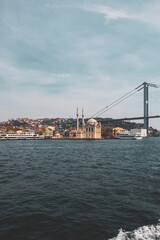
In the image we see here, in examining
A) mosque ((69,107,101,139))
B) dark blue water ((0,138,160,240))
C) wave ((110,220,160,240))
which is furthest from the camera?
mosque ((69,107,101,139))

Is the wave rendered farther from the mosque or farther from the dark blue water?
the mosque

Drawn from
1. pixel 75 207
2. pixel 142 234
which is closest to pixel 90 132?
pixel 75 207

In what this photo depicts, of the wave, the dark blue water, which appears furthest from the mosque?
the wave

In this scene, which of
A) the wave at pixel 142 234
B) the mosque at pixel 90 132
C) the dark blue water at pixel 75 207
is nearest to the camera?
the wave at pixel 142 234

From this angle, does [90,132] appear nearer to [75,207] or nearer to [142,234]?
[75,207]

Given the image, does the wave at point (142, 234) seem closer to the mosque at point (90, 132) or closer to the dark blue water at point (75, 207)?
the dark blue water at point (75, 207)

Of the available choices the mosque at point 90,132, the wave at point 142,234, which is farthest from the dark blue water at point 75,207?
the mosque at point 90,132

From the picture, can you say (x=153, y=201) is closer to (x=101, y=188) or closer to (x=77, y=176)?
(x=101, y=188)

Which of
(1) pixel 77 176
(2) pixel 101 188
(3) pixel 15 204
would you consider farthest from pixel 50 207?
(1) pixel 77 176
